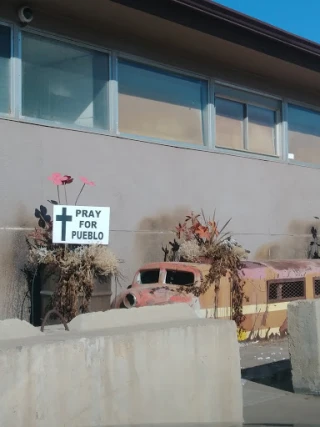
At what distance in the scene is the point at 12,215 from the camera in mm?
9461

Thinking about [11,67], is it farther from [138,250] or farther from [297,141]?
[297,141]

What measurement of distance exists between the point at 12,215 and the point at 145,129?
3.01 meters

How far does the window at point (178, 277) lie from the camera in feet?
32.5

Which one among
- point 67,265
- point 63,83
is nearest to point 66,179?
point 67,265

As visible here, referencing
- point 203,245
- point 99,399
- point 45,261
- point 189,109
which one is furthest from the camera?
point 189,109

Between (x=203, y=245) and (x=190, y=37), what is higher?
(x=190, y=37)

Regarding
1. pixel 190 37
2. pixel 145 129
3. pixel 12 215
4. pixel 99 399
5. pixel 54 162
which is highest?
pixel 190 37

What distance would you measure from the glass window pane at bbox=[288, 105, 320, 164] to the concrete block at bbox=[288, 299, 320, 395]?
7.23 meters

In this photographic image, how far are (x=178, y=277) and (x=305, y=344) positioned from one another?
109 inches

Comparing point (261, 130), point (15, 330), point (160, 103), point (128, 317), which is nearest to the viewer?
point (15, 330)

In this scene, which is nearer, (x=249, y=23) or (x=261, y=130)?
(x=249, y=23)

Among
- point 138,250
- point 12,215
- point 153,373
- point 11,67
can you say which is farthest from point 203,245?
point 153,373

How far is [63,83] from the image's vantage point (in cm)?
1040

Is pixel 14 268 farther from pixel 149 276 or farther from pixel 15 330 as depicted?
pixel 15 330
